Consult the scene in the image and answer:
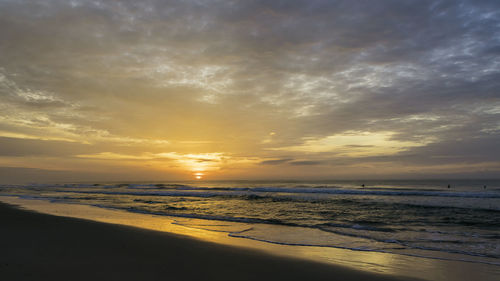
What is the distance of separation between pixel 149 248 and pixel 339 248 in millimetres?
5297

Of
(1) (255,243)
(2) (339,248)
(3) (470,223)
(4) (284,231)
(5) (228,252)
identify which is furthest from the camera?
(3) (470,223)

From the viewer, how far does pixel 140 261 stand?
6.13 m

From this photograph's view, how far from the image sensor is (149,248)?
7.42 meters

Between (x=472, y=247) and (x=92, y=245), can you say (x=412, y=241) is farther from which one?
(x=92, y=245)

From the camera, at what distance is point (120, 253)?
6789 mm

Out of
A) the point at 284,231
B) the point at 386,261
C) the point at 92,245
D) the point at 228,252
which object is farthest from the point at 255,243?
the point at 92,245

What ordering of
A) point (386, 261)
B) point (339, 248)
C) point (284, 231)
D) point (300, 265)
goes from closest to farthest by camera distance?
point (300, 265) → point (386, 261) → point (339, 248) → point (284, 231)

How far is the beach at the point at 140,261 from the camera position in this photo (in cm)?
518

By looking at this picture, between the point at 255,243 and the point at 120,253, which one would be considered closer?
the point at 120,253

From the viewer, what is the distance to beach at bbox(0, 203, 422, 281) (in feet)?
17.0

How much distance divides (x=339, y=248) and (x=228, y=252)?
3244 millimetres

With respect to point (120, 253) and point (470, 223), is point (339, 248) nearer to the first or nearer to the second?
point (120, 253)

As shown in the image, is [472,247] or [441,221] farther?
[441,221]

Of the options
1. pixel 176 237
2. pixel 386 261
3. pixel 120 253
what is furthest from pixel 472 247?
pixel 120 253
